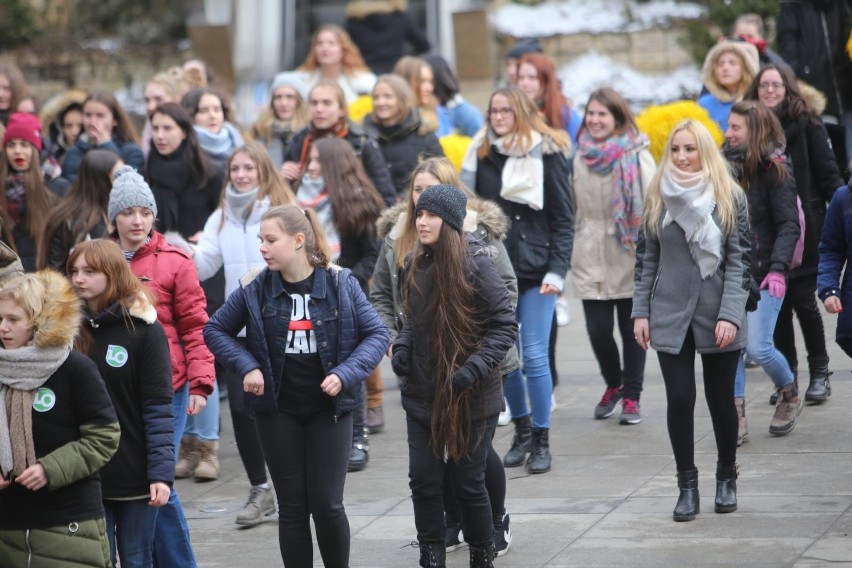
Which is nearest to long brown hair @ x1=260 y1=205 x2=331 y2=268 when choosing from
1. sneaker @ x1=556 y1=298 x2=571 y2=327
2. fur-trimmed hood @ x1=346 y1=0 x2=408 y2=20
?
sneaker @ x1=556 y1=298 x2=571 y2=327

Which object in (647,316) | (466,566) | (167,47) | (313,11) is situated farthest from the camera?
(167,47)

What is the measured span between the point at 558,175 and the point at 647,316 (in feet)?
5.34

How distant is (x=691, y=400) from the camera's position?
6941 mm

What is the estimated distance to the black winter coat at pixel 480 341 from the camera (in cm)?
619

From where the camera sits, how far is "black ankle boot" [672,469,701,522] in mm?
6887

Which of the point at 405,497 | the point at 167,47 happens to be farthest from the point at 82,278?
the point at 167,47

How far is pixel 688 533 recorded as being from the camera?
671cm

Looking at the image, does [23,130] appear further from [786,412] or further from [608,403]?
[786,412]

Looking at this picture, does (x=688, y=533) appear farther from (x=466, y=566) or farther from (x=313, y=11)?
(x=313, y=11)

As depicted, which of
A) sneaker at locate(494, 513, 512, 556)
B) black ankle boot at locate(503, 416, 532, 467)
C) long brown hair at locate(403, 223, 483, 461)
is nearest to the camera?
long brown hair at locate(403, 223, 483, 461)

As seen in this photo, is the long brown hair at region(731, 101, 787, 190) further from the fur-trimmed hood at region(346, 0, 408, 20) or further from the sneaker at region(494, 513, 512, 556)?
the fur-trimmed hood at region(346, 0, 408, 20)

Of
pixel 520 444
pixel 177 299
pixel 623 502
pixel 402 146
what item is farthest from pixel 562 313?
pixel 177 299

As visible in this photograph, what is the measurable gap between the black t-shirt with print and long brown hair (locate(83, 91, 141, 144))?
450 centimetres

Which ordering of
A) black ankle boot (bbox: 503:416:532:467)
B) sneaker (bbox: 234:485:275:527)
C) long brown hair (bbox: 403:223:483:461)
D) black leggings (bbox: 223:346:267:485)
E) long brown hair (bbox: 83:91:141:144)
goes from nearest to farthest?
long brown hair (bbox: 403:223:483:461) → sneaker (bbox: 234:485:275:527) → black leggings (bbox: 223:346:267:485) → black ankle boot (bbox: 503:416:532:467) → long brown hair (bbox: 83:91:141:144)
